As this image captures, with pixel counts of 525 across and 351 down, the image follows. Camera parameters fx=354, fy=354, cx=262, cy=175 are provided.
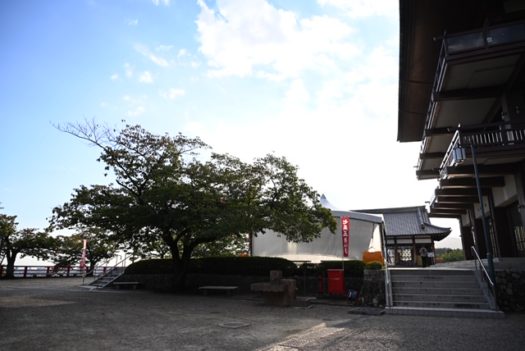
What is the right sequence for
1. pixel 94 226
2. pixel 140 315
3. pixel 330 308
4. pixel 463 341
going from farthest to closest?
pixel 94 226, pixel 330 308, pixel 140 315, pixel 463 341

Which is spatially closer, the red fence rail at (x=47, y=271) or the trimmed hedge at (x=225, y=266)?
the trimmed hedge at (x=225, y=266)

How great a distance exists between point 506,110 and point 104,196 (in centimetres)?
1716

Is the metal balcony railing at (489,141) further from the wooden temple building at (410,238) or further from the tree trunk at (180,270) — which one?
Result: the wooden temple building at (410,238)

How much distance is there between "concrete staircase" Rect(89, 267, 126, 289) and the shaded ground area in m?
9.62

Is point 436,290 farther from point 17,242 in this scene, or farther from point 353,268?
point 17,242

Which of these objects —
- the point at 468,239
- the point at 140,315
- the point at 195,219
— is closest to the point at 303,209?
the point at 195,219

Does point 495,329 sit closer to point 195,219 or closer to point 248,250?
point 195,219

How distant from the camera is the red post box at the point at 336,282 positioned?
15.4m

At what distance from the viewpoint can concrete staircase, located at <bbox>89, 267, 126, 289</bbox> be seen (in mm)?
21719

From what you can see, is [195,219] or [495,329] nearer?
[495,329]

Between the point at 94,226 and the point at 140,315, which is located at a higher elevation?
the point at 94,226

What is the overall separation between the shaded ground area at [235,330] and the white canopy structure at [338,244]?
419 inches

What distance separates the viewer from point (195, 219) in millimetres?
15852

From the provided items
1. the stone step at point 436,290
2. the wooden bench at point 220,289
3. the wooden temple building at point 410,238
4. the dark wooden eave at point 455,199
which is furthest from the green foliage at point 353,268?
the wooden temple building at point 410,238
